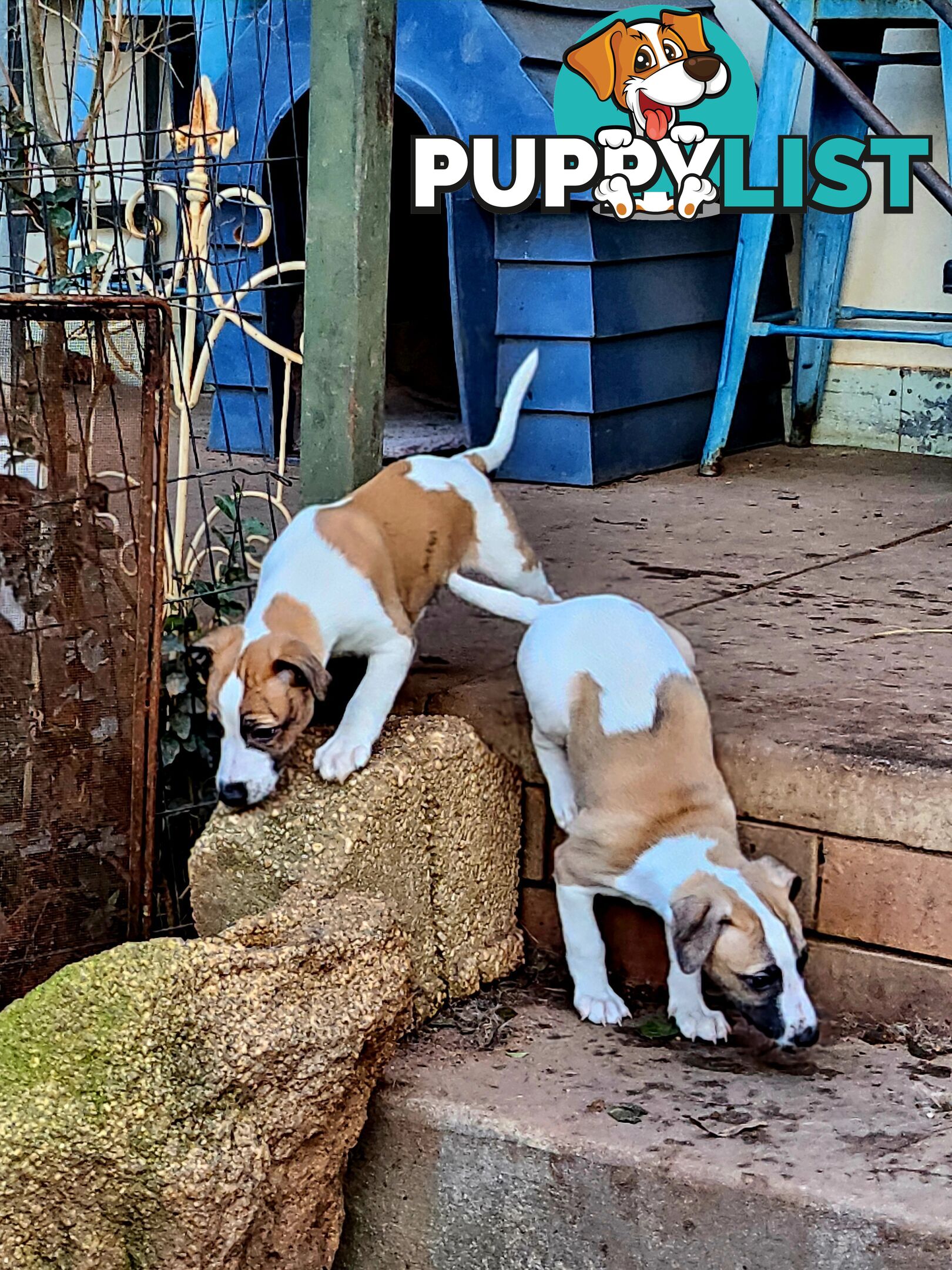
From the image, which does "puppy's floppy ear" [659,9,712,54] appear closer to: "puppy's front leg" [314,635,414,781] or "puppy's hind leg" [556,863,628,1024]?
"puppy's front leg" [314,635,414,781]

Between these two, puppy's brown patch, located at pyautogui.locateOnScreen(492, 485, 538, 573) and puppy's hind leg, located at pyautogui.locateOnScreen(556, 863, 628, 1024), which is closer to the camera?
puppy's hind leg, located at pyautogui.locateOnScreen(556, 863, 628, 1024)

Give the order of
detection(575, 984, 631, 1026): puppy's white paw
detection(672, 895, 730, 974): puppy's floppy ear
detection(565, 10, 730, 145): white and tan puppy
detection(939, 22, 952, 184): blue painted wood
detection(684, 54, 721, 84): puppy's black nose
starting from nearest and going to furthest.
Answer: detection(672, 895, 730, 974): puppy's floppy ear
detection(575, 984, 631, 1026): puppy's white paw
detection(939, 22, 952, 184): blue painted wood
detection(565, 10, 730, 145): white and tan puppy
detection(684, 54, 721, 84): puppy's black nose

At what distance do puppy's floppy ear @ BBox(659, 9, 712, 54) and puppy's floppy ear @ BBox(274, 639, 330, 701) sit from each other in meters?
3.88

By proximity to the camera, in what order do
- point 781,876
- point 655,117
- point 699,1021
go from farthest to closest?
1. point 655,117
2. point 699,1021
3. point 781,876

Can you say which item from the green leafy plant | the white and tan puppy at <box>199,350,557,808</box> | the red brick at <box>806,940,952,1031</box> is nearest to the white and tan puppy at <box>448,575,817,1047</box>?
the red brick at <box>806,940,952,1031</box>

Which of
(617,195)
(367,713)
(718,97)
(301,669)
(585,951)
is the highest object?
(718,97)

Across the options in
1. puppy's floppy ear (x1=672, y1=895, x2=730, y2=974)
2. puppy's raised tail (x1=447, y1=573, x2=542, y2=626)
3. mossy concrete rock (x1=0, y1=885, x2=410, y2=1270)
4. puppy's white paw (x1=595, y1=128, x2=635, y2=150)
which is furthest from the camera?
puppy's white paw (x1=595, y1=128, x2=635, y2=150)

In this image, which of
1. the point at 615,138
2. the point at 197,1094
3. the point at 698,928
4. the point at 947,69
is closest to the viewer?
the point at 197,1094

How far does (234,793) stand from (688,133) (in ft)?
12.7

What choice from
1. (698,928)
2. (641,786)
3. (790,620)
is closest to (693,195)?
(790,620)

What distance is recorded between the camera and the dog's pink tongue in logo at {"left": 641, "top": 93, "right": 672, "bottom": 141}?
584 centimetres

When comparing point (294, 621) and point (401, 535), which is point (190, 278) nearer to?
point (401, 535)

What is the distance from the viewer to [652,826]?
297 centimetres

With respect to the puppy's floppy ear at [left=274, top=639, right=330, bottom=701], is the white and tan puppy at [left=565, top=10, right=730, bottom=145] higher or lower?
higher
